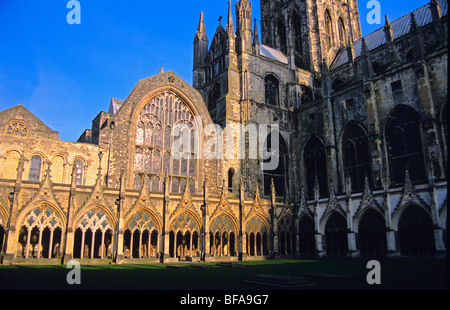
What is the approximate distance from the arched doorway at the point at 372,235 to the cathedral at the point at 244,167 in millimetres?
80

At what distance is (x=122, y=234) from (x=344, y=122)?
21.4 metres

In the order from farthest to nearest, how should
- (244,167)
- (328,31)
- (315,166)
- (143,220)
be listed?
(328,31), (315,166), (244,167), (143,220)

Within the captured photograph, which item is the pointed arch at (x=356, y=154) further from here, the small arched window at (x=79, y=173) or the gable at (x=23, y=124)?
the gable at (x=23, y=124)

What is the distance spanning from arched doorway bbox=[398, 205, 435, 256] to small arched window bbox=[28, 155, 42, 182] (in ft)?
85.4

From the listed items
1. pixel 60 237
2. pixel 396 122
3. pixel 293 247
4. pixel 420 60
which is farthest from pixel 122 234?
pixel 420 60

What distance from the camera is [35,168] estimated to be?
1029 inches

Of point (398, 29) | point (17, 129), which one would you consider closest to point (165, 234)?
point (17, 129)

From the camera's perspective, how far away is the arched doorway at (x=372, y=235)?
2555cm

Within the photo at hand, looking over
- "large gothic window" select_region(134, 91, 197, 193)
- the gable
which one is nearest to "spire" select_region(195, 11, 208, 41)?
"large gothic window" select_region(134, 91, 197, 193)

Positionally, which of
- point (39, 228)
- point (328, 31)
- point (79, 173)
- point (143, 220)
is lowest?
point (39, 228)

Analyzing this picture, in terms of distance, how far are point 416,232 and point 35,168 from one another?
27150 millimetres

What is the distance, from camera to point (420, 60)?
2697 cm

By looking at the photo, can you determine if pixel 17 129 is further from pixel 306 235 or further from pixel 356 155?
pixel 356 155
